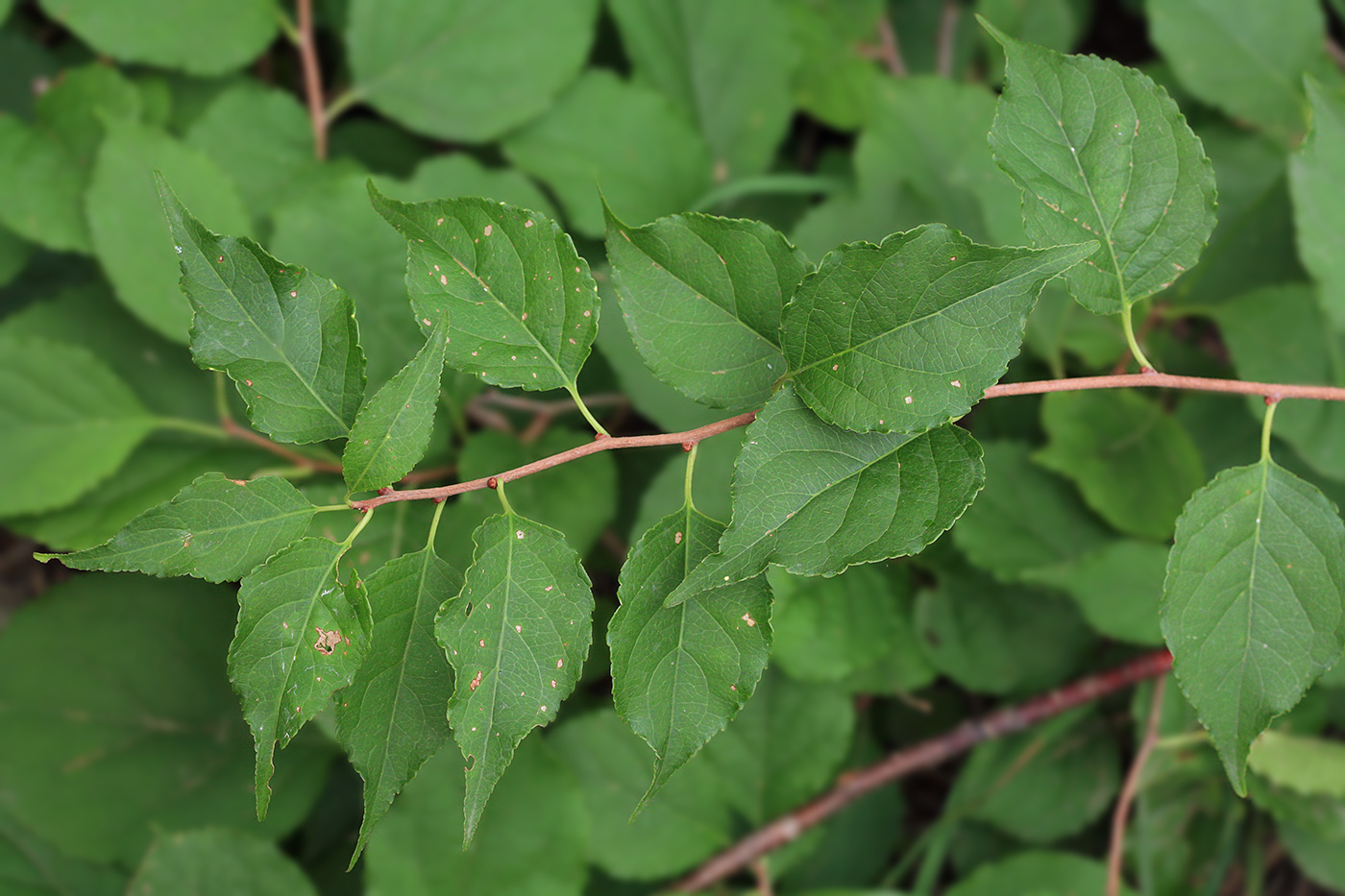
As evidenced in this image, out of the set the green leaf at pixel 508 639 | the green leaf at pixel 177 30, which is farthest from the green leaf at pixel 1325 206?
the green leaf at pixel 177 30

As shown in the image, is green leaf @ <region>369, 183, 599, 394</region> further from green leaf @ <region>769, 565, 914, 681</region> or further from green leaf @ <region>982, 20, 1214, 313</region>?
green leaf @ <region>769, 565, 914, 681</region>

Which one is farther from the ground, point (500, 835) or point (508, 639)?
point (508, 639)

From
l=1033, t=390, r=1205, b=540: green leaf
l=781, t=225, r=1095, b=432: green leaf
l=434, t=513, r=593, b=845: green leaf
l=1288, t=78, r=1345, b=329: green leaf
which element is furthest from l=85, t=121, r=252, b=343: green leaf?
l=1288, t=78, r=1345, b=329: green leaf

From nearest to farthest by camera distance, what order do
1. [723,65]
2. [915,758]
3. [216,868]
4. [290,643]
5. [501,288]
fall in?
1. [290,643]
2. [501,288]
3. [216,868]
4. [915,758]
5. [723,65]

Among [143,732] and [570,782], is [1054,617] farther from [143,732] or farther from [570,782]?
[143,732]

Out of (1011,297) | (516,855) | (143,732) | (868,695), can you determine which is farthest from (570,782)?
(1011,297)

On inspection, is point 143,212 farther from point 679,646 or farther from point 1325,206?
point 1325,206

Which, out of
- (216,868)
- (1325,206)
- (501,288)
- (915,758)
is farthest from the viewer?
(915,758)

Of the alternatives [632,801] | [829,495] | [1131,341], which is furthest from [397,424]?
[632,801]
